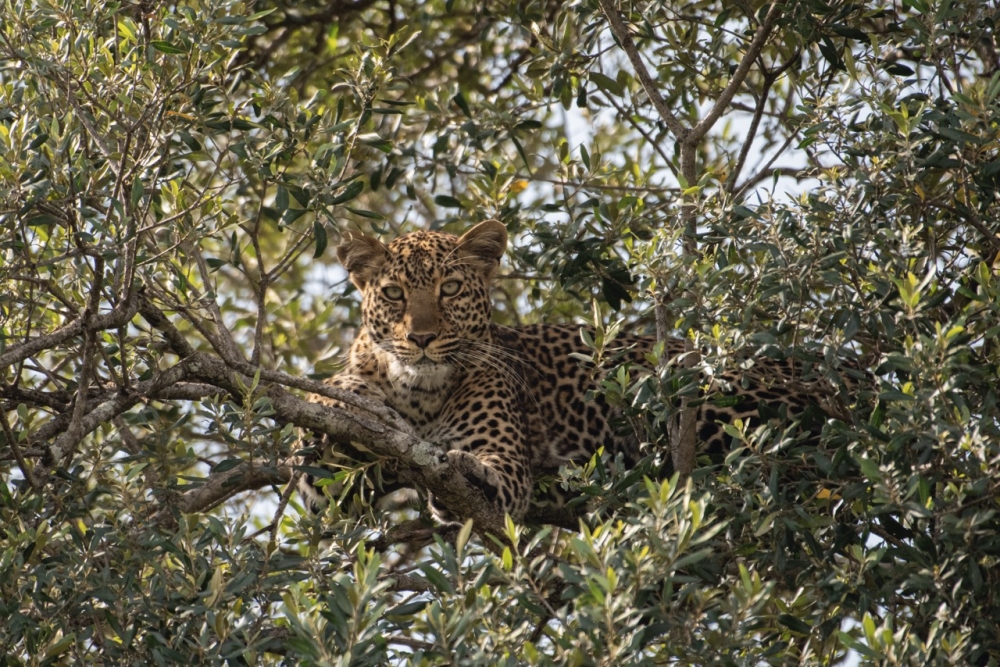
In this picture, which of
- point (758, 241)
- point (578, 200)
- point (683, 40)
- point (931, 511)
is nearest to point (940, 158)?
point (758, 241)

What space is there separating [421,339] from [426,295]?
14.1 inches

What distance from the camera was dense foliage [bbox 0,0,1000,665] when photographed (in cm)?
450

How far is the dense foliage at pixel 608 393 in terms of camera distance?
450 centimetres

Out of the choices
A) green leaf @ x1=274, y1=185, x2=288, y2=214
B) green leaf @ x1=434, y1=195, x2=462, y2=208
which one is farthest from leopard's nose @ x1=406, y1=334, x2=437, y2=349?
green leaf @ x1=274, y1=185, x2=288, y2=214

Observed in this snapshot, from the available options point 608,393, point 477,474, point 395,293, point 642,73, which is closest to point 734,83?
point 642,73

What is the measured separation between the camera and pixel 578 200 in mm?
8406

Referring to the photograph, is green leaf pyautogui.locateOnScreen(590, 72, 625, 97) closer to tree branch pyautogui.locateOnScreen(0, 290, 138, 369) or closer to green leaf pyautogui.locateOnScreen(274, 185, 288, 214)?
green leaf pyautogui.locateOnScreen(274, 185, 288, 214)

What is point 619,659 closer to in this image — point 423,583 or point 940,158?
point 423,583

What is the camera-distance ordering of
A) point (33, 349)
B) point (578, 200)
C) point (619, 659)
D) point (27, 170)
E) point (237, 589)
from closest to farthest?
point (619, 659) → point (237, 589) → point (33, 349) → point (27, 170) → point (578, 200)

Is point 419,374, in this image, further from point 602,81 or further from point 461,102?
point 602,81

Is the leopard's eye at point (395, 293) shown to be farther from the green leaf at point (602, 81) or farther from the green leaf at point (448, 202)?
the green leaf at point (602, 81)

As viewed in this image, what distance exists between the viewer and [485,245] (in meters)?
8.22

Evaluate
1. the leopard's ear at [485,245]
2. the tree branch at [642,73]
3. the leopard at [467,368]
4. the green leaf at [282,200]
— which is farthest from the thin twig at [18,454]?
the leopard's ear at [485,245]

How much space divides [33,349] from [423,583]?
1967 mm
